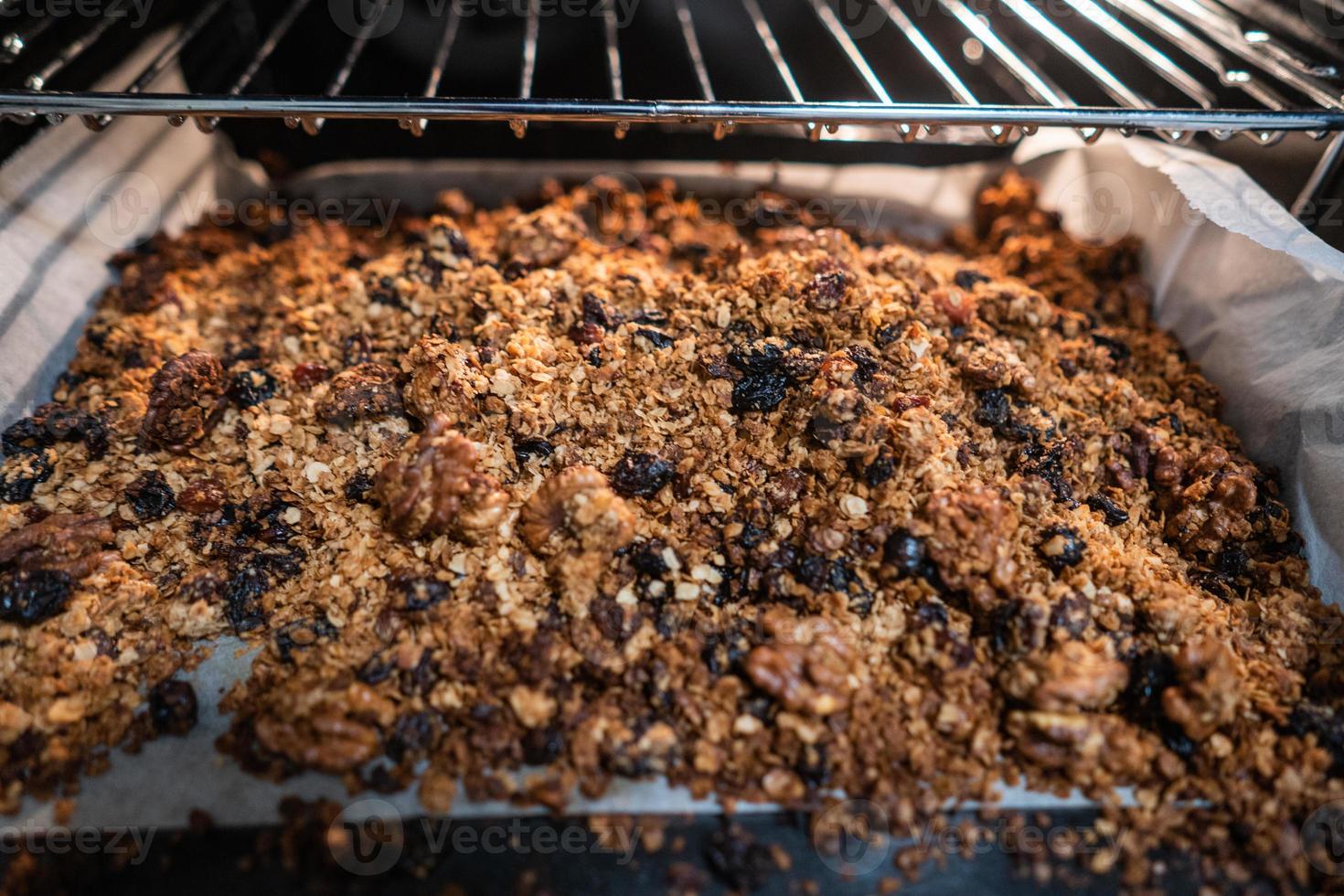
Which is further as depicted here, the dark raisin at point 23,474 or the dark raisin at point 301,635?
the dark raisin at point 23,474

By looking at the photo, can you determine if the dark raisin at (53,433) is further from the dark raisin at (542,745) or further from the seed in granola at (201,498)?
the dark raisin at (542,745)

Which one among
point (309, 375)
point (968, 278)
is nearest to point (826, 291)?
point (968, 278)

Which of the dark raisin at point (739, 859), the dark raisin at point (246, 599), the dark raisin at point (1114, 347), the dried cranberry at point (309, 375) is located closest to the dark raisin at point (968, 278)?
the dark raisin at point (1114, 347)

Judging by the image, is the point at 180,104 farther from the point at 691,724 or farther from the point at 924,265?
the point at 924,265

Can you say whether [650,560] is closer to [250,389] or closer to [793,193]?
[250,389]

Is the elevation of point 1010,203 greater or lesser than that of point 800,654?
greater

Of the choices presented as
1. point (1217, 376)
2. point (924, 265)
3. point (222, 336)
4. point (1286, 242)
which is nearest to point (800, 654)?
point (924, 265)
